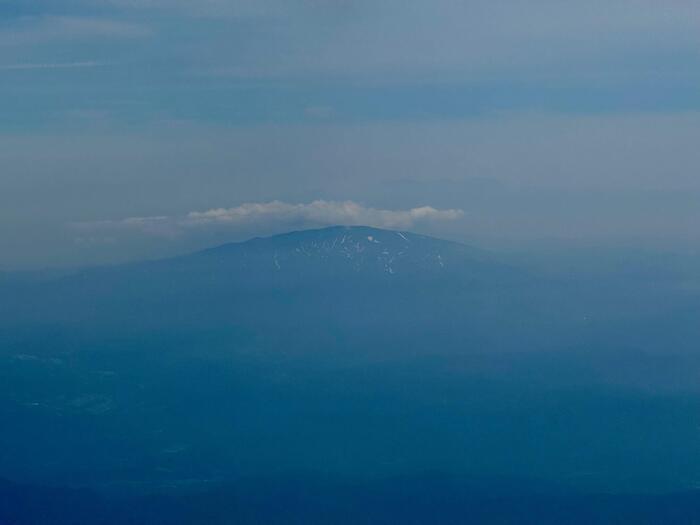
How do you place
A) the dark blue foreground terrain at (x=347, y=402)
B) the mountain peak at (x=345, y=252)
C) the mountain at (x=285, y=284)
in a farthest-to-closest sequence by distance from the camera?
the mountain peak at (x=345, y=252), the mountain at (x=285, y=284), the dark blue foreground terrain at (x=347, y=402)

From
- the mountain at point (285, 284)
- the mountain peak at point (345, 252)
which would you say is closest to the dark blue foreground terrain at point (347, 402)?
the mountain at point (285, 284)

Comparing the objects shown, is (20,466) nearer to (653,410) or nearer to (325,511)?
(325,511)

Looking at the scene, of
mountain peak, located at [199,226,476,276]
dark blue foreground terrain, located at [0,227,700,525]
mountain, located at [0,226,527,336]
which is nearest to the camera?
dark blue foreground terrain, located at [0,227,700,525]

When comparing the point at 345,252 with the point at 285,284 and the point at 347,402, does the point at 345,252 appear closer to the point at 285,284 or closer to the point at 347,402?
the point at 285,284

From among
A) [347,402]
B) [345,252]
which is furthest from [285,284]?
[347,402]

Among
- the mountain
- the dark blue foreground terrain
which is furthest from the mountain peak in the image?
the dark blue foreground terrain

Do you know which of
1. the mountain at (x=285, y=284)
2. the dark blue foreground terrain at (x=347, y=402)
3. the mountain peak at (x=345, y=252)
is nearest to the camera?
the dark blue foreground terrain at (x=347, y=402)

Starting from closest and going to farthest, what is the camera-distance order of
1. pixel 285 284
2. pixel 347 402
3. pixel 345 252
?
pixel 347 402, pixel 285 284, pixel 345 252

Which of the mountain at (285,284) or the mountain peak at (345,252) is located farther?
the mountain peak at (345,252)

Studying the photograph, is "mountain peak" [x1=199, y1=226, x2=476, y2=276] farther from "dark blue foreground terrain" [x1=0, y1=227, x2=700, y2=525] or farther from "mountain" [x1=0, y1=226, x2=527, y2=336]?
"dark blue foreground terrain" [x1=0, y1=227, x2=700, y2=525]

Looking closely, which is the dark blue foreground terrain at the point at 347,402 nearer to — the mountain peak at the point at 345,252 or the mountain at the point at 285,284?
the mountain at the point at 285,284

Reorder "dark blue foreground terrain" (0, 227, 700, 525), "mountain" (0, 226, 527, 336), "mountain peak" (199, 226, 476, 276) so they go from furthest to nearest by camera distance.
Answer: "mountain peak" (199, 226, 476, 276) < "mountain" (0, 226, 527, 336) < "dark blue foreground terrain" (0, 227, 700, 525)
